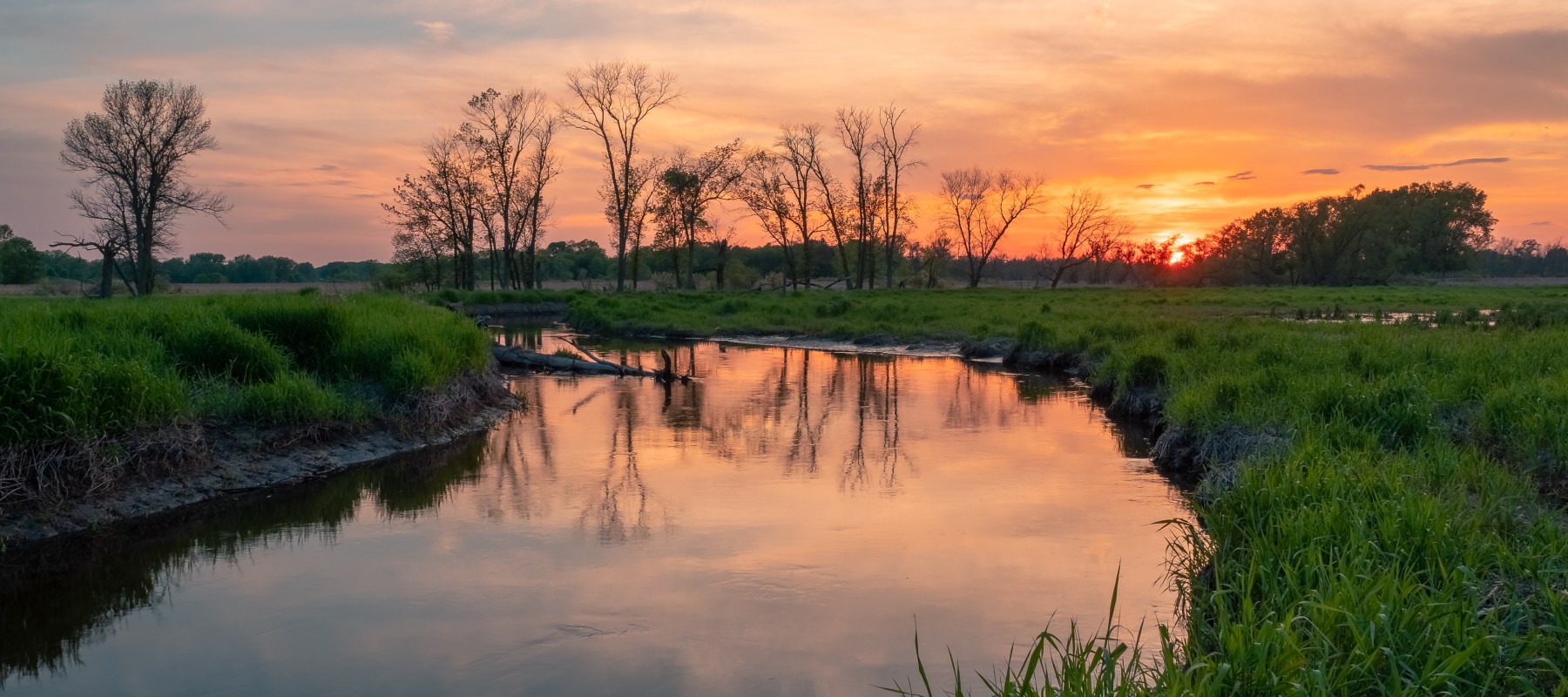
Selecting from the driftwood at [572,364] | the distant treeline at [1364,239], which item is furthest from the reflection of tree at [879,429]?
the distant treeline at [1364,239]

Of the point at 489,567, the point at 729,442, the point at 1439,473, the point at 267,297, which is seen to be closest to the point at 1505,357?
the point at 1439,473

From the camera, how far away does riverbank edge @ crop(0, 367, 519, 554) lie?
309 inches

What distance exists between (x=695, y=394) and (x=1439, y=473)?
1209 cm

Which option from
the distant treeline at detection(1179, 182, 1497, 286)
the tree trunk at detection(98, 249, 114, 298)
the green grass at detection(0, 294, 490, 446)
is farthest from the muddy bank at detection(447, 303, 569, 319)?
the distant treeline at detection(1179, 182, 1497, 286)

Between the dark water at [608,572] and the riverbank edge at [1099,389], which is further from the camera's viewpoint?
the riverbank edge at [1099,389]

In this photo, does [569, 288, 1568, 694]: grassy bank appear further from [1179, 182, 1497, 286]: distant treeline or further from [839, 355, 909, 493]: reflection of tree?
[1179, 182, 1497, 286]: distant treeline

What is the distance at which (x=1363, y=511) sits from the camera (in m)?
5.62

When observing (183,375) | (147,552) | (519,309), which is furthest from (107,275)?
(147,552)

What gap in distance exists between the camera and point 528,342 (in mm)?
29969

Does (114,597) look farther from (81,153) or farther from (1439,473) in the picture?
(81,153)

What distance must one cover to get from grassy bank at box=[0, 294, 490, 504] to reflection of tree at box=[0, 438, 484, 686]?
2.11 ft

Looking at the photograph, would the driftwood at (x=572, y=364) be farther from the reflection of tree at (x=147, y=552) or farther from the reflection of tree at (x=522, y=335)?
the reflection of tree at (x=147, y=552)

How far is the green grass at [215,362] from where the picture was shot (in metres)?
7.95

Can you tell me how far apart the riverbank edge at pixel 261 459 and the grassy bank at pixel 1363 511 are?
7589 mm
